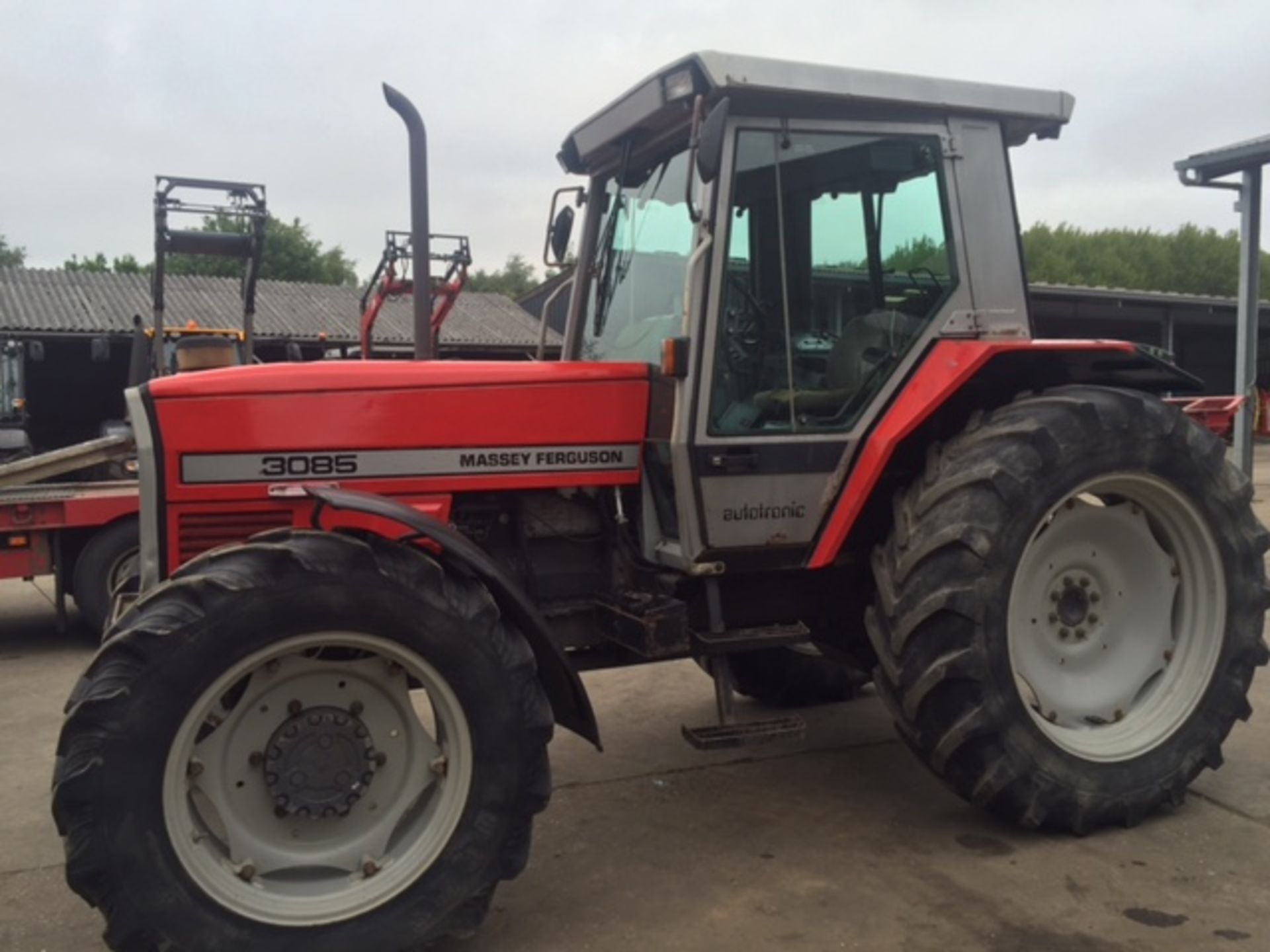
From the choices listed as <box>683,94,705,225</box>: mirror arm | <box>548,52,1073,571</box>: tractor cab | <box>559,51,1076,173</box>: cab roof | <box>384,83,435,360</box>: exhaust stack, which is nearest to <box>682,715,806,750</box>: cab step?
<box>548,52,1073,571</box>: tractor cab

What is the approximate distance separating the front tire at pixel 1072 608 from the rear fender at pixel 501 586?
114 centimetres

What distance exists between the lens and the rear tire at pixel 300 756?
2.94 meters

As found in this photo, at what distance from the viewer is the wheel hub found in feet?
10.7

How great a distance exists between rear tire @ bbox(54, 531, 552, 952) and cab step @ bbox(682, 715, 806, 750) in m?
0.70

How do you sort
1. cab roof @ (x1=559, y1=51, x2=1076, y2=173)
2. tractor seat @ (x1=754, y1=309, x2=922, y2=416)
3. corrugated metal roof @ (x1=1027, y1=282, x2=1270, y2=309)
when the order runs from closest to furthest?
cab roof @ (x1=559, y1=51, x2=1076, y2=173)
tractor seat @ (x1=754, y1=309, x2=922, y2=416)
corrugated metal roof @ (x1=1027, y1=282, x2=1270, y2=309)

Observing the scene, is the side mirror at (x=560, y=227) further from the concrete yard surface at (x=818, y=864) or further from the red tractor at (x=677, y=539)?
the concrete yard surface at (x=818, y=864)

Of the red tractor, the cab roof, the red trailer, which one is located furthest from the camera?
the red trailer

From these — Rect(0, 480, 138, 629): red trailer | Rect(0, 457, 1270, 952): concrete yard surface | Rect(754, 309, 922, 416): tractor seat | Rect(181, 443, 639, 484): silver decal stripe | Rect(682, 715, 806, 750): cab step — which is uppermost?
Rect(754, 309, 922, 416): tractor seat

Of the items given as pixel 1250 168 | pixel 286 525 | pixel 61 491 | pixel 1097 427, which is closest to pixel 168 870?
pixel 286 525

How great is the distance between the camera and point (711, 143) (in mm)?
3504

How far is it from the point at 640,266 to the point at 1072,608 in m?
2.15

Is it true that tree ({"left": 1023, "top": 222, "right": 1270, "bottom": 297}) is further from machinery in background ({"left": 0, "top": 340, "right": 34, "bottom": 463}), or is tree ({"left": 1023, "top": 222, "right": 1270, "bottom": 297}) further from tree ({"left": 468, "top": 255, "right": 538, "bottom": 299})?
machinery in background ({"left": 0, "top": 340, "right": 34, "bottom": 463})

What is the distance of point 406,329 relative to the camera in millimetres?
21453

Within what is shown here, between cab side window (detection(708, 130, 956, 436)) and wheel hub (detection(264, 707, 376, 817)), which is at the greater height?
cab side window (detection(708, 130, 956, 436))
